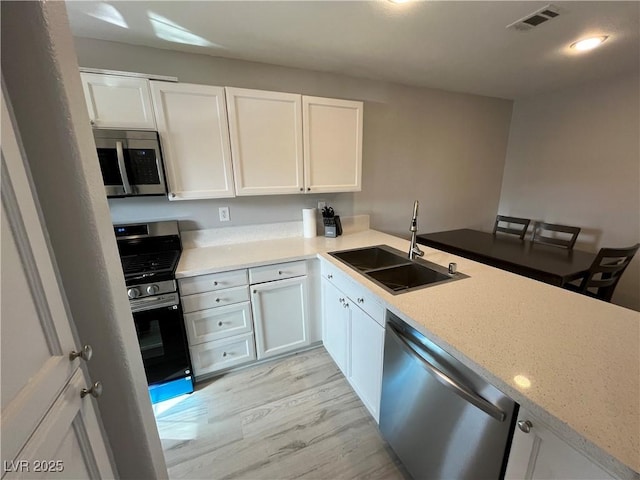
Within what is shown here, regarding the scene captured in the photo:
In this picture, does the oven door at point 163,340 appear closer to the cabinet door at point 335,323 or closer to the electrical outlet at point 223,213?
the electrical outlet at point 223,213

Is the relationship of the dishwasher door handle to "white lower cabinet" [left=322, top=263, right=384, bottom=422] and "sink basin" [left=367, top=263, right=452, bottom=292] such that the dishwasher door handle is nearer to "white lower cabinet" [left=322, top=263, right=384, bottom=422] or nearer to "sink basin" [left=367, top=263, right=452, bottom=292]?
"white lower cabinet" [left=322, top=263, right=384, bottom=422]

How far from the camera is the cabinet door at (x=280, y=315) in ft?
6.28

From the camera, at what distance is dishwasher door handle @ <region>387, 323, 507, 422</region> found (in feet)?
2.64

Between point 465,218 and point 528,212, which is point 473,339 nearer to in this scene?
point 465,218

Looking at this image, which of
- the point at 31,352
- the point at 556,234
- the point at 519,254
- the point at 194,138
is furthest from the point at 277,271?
the point at 556,234

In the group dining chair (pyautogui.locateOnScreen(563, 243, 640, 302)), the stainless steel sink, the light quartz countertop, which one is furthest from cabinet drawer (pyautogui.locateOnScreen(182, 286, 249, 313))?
dining chair (pyautogui.locateOnScreen(563, 243, 640, 302))

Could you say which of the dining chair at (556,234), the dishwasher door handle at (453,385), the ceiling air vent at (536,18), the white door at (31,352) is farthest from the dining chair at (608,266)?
the white door at (31,352)

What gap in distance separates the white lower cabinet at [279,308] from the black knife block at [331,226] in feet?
1.84

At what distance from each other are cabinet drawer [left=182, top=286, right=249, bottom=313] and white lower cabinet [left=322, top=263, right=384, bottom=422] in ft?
2.04

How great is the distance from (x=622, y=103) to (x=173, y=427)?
456 centimetres

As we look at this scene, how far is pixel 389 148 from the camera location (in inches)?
106

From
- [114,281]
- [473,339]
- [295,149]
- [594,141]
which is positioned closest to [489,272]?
[473,339]

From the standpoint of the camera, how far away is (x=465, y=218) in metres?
3.38

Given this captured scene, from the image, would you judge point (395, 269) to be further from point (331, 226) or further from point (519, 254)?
point (519, 254)
